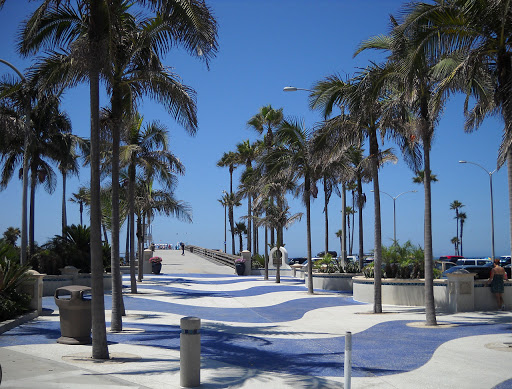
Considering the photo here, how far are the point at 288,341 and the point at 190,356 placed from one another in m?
5.38

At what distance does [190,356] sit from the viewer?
29.5 ft

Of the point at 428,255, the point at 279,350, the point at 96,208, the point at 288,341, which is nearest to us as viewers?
the point at 96,208

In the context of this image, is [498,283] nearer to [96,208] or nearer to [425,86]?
[425,86]

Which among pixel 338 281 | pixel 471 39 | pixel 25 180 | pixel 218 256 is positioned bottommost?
pixel 338 281

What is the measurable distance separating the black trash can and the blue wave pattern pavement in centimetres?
63

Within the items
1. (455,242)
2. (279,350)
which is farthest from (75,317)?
(455,242)

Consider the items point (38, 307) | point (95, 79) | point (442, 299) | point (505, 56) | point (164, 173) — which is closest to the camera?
point (95, 79)

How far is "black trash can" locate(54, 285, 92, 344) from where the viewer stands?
41.5ft

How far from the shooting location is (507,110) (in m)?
12.3

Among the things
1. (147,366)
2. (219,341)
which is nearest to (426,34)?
(219,341)

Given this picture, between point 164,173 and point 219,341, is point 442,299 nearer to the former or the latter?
point 219,341

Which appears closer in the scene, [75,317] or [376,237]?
[75,317]

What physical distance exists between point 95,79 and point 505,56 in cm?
908

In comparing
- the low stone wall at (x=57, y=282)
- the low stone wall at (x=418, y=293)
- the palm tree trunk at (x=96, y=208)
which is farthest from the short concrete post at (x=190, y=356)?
the low stone wall at (x=57, y=282)
